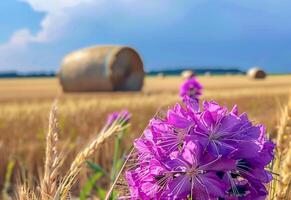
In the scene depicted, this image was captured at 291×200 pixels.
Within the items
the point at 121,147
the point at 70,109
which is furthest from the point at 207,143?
the point at 70,109

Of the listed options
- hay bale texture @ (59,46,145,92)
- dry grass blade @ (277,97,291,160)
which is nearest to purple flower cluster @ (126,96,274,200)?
dry grass blade @ (277,97,291,160)

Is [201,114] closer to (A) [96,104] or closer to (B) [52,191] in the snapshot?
(B) [52,191]

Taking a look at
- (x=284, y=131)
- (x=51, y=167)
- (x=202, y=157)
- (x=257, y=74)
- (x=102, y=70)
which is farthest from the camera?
(x=257, y=74)

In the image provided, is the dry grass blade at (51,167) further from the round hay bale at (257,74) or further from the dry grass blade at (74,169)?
the round hay bale at (257,74)

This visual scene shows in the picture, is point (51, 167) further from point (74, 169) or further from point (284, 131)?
point (284, 131)

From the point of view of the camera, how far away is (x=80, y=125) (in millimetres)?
7215

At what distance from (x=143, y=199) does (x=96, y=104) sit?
301 inches

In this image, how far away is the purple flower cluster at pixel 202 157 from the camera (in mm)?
1108

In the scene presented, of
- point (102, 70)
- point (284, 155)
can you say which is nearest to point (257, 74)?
point (102, 70)

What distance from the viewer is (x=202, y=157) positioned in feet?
3.67

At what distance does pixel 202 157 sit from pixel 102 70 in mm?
14852

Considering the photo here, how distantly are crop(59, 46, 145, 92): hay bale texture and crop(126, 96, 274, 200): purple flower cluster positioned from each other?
14.4 meters

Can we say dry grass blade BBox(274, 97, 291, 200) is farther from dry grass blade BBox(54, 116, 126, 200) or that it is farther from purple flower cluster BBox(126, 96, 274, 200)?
dry grass blade BBox(54, 116, 126, 200)

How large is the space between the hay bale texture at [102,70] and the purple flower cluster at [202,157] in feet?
47.2
